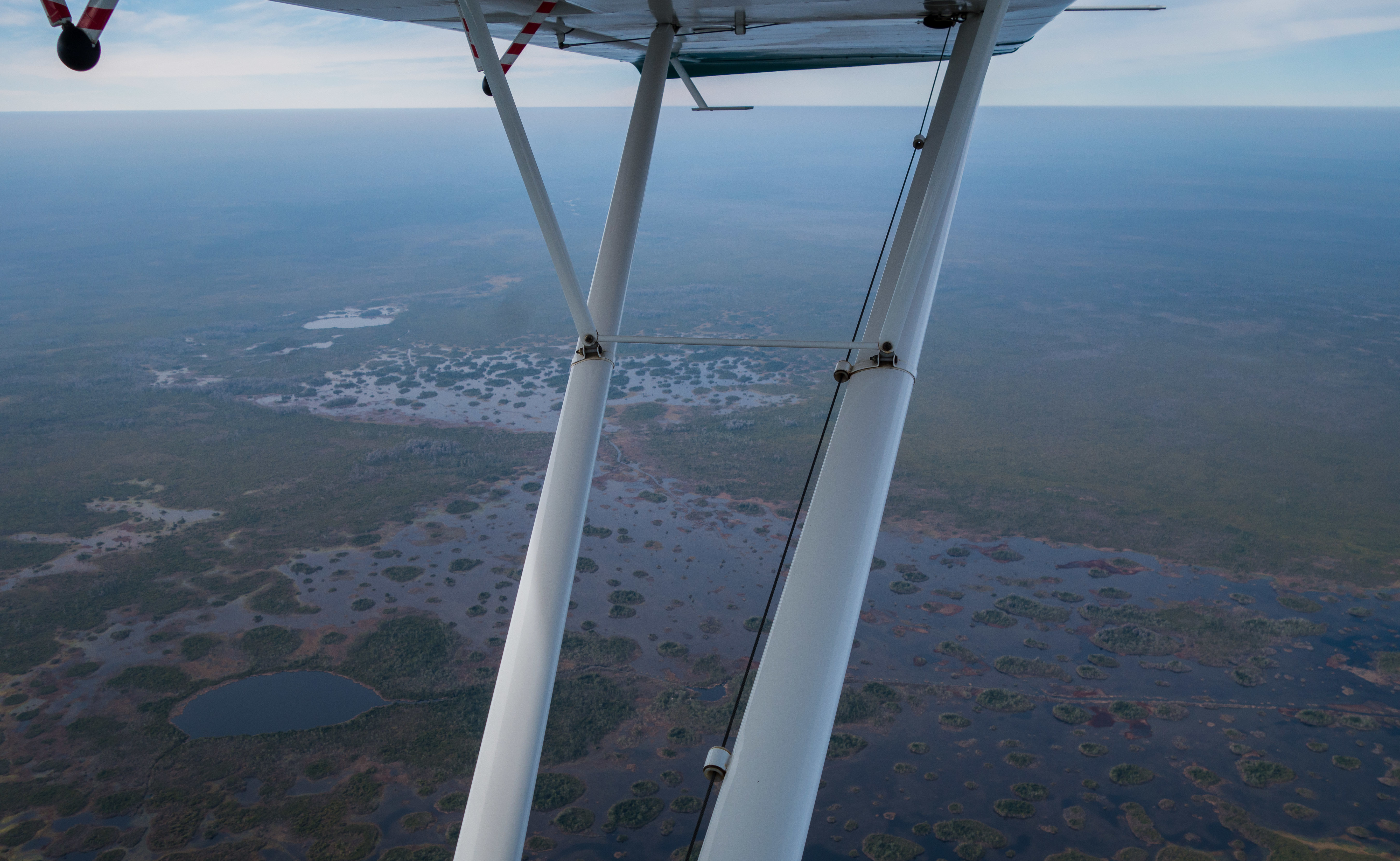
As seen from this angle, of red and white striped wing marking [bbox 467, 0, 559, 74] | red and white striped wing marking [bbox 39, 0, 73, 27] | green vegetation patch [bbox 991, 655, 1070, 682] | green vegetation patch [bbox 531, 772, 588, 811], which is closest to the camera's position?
red and white striped wing marking [bbox 39, 0, 73, 27]

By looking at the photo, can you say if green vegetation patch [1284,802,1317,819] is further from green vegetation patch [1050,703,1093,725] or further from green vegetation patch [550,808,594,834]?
green vegetation patch [550,808,594,834]

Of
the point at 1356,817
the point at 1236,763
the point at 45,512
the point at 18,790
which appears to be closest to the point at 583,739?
the point at 18,790

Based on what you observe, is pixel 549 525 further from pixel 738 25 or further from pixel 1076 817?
pixel 1076 817

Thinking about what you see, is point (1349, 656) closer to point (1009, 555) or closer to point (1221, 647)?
point (1221, 647)

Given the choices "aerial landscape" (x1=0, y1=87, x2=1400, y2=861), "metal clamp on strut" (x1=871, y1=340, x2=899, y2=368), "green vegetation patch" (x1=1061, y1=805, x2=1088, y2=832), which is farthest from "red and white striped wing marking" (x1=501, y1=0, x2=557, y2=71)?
"green vegetation patch" (x1=1061, y1=805, x2=1088, y2=832)

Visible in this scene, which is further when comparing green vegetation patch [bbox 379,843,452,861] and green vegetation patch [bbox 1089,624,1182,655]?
green vegetation patch [bbox 1089,624,1182,655]

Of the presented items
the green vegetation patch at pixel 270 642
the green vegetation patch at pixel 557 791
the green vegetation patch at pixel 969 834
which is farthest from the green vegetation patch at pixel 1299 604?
the green vegetation patch at pixel 270 642

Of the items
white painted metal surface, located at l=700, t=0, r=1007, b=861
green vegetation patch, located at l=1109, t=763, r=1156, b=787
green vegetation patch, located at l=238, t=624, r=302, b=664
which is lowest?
green vegetation patch, located at l=238, t=624, r=302, b=664
